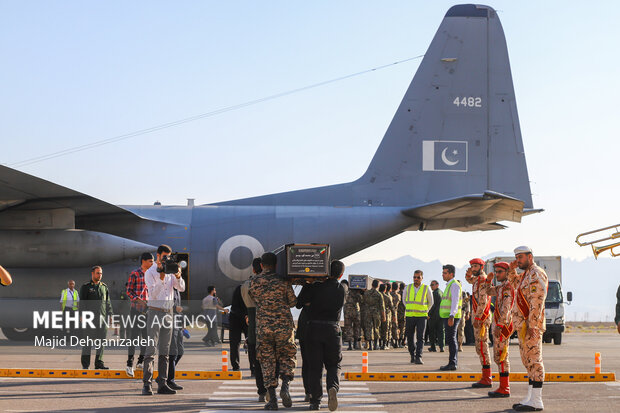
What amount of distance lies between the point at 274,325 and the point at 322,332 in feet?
2.06

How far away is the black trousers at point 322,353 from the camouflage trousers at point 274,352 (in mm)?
236

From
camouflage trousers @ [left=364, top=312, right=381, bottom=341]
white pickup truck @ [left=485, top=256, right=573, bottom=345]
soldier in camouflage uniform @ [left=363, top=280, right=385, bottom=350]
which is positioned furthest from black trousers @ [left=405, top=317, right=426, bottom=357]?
white pickup truck @ [left=485, top=256, right=573, bottom=345]

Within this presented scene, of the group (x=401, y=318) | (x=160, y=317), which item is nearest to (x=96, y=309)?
(x=160, y=317)

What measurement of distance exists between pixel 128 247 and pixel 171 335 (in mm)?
8820

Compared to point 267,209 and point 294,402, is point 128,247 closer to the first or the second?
point 267,209

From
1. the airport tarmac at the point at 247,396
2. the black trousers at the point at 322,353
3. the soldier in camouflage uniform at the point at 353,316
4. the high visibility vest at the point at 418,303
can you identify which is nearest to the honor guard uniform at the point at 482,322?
the airport tarmac at the point at 247,396

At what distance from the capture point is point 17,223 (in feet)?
65.6

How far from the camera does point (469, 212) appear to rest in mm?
20906

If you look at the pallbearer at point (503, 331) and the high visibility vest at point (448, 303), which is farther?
the high visibility vest at point (448, 303)

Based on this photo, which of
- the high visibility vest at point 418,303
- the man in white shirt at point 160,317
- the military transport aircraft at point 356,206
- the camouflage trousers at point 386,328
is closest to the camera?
the man in white shirt at point 160,317

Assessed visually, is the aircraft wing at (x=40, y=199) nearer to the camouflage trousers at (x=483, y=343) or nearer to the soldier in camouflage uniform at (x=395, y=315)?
the soldier in camouflage uniform at (x=395, y=315)

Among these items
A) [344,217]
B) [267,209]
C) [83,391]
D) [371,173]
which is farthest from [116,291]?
[83,391]

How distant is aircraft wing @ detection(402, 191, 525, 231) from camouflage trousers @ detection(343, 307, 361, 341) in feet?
10.3

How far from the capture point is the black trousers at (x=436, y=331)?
20.4 metres
